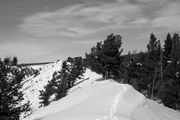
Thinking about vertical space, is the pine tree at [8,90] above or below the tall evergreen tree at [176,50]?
below

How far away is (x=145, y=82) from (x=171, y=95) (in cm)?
1023

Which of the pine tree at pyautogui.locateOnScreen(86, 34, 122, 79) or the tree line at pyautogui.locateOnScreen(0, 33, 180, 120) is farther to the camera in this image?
the pine tree at pyautogui.locateOnScreen(86, 34, 122, 79)

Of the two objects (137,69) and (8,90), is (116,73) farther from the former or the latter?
(8,90)

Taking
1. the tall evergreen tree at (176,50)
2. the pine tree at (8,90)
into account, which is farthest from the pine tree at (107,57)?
the pine tree at (8,90)

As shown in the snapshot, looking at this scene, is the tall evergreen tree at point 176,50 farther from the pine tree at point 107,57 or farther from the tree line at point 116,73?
the pine tree at point 107,57

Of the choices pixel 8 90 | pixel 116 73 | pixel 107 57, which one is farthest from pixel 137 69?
pixel 8 90

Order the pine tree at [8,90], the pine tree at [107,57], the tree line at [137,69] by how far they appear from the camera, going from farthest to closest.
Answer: the pine tree at [107,57], the tree line at [137,69], the pine tree at [8,90]

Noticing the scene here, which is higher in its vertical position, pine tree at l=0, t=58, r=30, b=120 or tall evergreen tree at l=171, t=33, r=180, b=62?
tall evergreen tree at l=171, t=33, r=180, b=62

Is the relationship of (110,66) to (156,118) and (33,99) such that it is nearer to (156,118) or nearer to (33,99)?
(156,118)

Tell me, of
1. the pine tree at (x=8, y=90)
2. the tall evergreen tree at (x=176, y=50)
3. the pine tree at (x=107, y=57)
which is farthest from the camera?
the tall evergreen tree at (x=176, y=50)

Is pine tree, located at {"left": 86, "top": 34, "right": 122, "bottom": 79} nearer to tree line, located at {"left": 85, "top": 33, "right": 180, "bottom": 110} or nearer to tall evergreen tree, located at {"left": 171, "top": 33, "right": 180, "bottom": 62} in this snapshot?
tree line, located at {"left": 85, "top": 33, "right": 180, "bottom": 110}

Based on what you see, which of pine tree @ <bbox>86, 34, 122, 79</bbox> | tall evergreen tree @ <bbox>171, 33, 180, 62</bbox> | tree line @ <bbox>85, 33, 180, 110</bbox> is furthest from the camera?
tall evergreen tree @ <bbox>171, 33, 180, 62</bbox>

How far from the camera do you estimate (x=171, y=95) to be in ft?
133

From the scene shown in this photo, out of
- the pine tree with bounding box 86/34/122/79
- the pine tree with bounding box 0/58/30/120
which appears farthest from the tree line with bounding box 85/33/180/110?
the pine tree with bounding box 0/58/30/120
